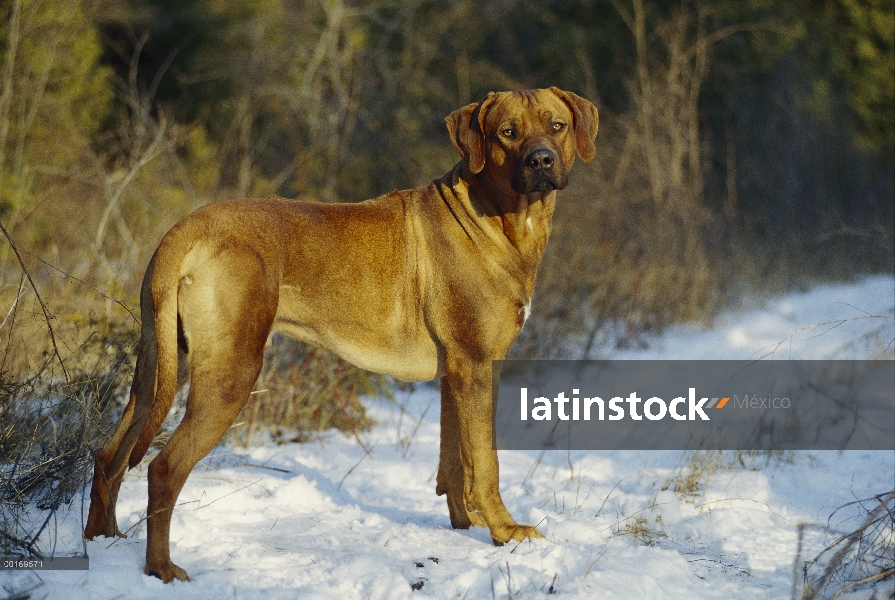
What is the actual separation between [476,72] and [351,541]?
1413 cm

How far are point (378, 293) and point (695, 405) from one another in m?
3.70

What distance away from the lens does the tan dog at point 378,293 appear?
3049 mm

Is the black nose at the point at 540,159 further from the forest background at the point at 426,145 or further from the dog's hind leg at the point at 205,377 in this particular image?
the forest background at the point at 426,145

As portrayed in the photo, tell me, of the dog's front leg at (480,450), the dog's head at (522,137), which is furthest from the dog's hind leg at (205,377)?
the dog's head at (522,137)

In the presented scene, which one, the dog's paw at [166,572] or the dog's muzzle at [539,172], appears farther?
the dog's muzzle at [539,172]

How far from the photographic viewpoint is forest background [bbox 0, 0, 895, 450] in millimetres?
6094

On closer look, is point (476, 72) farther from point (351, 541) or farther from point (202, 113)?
point (351, 541)

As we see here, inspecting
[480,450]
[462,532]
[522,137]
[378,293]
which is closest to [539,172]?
[522,137]

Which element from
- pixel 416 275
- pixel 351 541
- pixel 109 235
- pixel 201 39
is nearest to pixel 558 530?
pixel 351 541

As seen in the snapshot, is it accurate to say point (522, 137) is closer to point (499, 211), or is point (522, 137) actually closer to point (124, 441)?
point (499, 211)

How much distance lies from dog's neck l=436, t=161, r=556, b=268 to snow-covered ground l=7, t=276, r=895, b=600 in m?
1.25

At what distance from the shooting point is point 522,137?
3.67 metres

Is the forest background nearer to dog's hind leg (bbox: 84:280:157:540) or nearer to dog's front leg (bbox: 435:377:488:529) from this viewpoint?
dog's hind leg (bbox: 84:280:157:540)

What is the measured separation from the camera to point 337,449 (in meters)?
5.52
